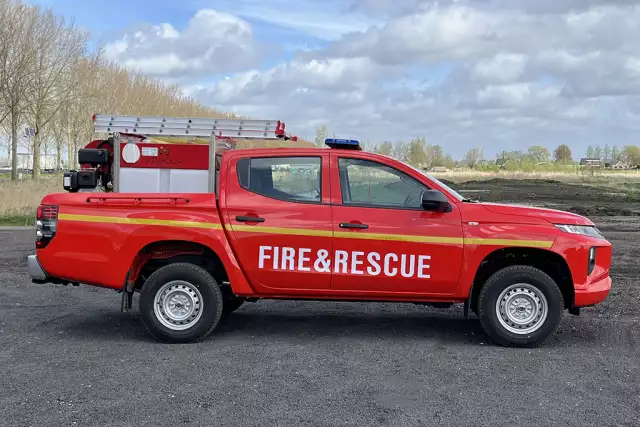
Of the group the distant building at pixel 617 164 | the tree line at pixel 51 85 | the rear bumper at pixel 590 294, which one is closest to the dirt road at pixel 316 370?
the rear bumper at pixel 590 294

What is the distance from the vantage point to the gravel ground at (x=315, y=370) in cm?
465

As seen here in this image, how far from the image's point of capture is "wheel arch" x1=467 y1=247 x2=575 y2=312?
656 cm

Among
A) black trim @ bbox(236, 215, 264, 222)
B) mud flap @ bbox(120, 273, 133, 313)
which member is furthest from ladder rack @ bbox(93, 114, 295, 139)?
mud flap @ bbox(120, 273, 133, 313)

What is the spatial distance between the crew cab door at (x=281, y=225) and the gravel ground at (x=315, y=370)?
657mm

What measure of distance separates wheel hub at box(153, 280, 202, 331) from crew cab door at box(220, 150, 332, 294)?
58 centimetres

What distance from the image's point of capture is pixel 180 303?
21.6 feet

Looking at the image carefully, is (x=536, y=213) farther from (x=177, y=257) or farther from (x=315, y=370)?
(x=177, y=257)

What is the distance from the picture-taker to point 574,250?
6.41m

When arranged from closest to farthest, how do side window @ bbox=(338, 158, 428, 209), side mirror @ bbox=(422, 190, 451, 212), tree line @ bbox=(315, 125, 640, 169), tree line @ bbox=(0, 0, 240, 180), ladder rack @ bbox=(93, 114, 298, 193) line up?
side mirror @ bbox=(422, 190, 451, 212), side window @ bbox=(338, 158, 428, 209), ladder rack @ bbox=(93, 114, 298, 193), tree line @ bbox=(0, 0, 240, 180), tree line @ bbox=(315, 125, 640, 169)

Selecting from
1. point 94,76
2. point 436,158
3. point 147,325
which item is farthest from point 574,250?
point 436,158

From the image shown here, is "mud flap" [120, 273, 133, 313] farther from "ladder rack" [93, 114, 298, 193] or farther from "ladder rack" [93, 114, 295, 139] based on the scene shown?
"ladder rack" [93, 114, 295, 139]

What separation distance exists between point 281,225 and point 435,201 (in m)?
1.50

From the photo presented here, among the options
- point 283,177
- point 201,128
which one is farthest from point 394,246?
point 201,128

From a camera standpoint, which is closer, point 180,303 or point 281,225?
point 281,225
